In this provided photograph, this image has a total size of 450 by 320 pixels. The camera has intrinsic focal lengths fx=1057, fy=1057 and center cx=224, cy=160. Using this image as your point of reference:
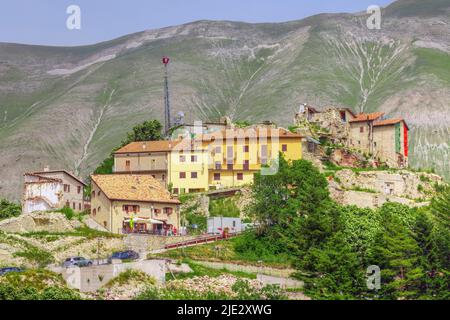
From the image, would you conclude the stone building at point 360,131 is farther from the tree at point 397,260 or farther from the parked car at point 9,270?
the parked car at point 9,270

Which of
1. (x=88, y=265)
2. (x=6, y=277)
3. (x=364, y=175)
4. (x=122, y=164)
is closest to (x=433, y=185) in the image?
(x=364, y=175)

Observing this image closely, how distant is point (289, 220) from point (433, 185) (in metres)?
23.9

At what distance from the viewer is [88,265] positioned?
7806cm

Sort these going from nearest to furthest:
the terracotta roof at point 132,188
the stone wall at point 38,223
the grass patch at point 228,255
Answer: the grass patch at point 228,255 < the stone wall at point 38,223 < the terracotta roof at point 132,188

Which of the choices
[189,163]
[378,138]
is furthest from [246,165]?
[378,138]

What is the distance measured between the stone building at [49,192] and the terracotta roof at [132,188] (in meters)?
4.92

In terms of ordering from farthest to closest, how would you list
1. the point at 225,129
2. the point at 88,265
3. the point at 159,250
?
the point at 225,129
the point at 159,250
the point at 88,265

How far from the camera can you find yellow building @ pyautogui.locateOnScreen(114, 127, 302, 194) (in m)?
108

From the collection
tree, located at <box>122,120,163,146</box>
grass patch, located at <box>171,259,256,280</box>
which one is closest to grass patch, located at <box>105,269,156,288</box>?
grass patch, located at <box>171,259,256,280</box>

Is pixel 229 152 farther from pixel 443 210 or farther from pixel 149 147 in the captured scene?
pixel 443 210

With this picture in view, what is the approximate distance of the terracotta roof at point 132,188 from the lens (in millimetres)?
95688

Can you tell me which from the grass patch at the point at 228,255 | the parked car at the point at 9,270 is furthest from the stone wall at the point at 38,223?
the parked car at the point at 9,270
